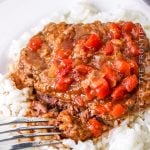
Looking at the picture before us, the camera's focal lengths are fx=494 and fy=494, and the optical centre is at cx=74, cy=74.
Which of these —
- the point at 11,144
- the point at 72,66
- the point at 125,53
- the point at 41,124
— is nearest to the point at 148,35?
the point at 125,53

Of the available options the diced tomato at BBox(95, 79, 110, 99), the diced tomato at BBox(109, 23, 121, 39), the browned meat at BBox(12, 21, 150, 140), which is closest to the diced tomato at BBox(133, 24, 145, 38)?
the browned meat at BBox(12, 21, 150, 140)

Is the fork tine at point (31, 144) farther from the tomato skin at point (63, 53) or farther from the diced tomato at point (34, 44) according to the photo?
the diced tomato at point (34, 44)

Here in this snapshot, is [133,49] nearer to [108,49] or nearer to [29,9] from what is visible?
[108,49]

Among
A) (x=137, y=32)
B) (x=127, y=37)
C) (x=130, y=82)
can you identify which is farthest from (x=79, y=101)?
(x=137, y=32)

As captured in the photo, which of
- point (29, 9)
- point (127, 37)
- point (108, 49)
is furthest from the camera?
point (29, 9)

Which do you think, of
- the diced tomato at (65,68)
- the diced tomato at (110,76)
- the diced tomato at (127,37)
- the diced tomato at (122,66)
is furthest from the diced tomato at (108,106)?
the diced tomato at (127,37)
